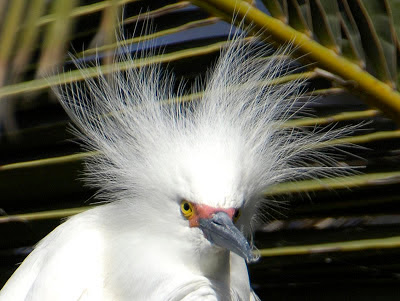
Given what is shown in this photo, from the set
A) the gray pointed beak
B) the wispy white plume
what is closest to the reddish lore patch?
the gray pointed beak

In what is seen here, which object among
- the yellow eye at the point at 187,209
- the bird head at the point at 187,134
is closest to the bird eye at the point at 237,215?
the bird head at the point at 187,134

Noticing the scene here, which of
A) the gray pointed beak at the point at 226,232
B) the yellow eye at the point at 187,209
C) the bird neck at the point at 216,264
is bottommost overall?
the bird neck at the point at 216,264

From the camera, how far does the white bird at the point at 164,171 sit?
2.07 m

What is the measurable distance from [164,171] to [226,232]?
316 mm

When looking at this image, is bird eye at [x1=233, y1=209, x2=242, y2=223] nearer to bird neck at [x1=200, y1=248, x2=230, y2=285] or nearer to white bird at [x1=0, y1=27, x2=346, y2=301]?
white bird at [x1=0, y1=27, x2=346, y2=301]

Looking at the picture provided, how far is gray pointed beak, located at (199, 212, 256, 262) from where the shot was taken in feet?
6.00

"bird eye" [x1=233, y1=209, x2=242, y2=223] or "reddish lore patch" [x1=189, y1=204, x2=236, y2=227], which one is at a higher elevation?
"reddish lore patch" [x1=189, y1=204, x2=236, y2=227]

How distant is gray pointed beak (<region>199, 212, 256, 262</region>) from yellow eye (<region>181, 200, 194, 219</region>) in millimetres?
71

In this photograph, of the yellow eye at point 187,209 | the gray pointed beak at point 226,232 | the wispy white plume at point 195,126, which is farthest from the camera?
the wispy white plume at point 195,126

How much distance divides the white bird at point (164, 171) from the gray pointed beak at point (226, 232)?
0.32ft

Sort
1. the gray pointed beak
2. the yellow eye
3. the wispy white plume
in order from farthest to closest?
the wispy white plume, the yellow eye, the gray pointed beak

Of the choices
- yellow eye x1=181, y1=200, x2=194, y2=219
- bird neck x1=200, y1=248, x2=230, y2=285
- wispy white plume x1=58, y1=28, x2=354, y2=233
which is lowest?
bird neck x1=200, y1=248, x2=230, y2=285

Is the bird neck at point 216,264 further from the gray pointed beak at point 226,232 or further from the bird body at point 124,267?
the gray pointed beak at point 226,232

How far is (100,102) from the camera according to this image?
7.30 ft
